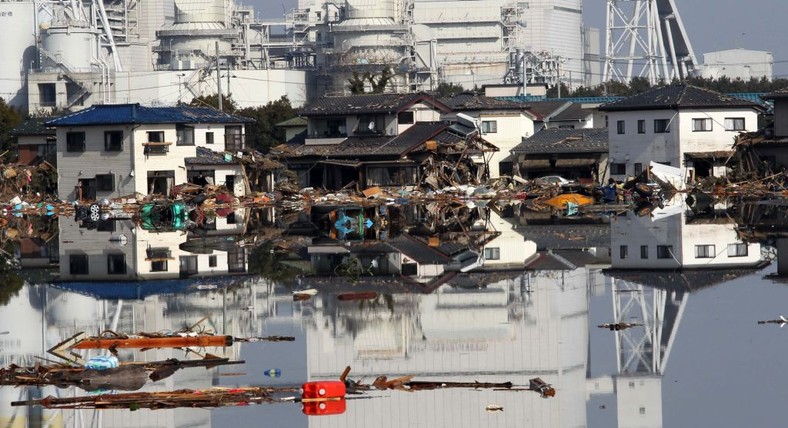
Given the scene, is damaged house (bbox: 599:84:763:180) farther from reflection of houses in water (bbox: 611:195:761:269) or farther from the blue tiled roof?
reflection of houses in water (bbox: 611:195:761:269)

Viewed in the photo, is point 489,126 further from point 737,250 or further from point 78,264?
point 78,264

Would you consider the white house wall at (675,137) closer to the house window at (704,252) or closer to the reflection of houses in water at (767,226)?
the reflection of houses in water at (767,226)

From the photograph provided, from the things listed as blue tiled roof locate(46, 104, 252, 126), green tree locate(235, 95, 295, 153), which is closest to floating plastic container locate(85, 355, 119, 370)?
blue tiled roof locate(46, 104, 252, 126)

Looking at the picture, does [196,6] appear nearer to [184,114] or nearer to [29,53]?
[29,53]

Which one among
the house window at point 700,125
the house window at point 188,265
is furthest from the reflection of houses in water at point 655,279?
the house window at point 700,125

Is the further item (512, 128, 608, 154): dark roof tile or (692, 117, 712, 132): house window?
(512, 128, 608, 154): dark roof tile

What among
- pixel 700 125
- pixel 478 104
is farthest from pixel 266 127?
pixel 700 125

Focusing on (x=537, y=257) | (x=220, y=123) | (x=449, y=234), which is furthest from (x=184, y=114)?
(x=537, y=257)
